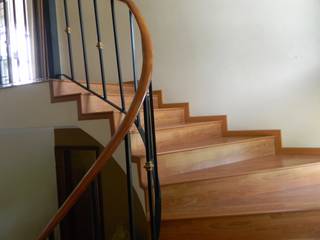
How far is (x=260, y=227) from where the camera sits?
169 cm

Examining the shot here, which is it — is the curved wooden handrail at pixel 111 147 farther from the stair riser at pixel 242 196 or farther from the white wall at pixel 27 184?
the white wall at pixel 27 184

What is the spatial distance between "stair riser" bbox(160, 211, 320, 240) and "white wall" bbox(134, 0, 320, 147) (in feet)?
4.22

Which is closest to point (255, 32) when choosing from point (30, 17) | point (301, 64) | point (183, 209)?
point (301, 64)

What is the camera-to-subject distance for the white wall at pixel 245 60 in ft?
9.14

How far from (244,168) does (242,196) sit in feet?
0.81

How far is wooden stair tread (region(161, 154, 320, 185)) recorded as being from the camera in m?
1.96

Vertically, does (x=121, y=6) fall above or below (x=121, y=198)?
above

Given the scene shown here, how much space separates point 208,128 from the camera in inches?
111

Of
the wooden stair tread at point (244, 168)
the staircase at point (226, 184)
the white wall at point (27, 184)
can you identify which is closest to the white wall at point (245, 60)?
the staircase at point (226, 184)

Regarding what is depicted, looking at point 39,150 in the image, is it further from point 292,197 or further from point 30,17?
point 292,197

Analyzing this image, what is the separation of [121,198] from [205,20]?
210cm

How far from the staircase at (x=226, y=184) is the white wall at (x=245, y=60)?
0.36 metres

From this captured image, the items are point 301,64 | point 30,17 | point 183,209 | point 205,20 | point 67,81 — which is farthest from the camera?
point 30,17

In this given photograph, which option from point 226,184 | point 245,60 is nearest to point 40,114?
point 226,184
